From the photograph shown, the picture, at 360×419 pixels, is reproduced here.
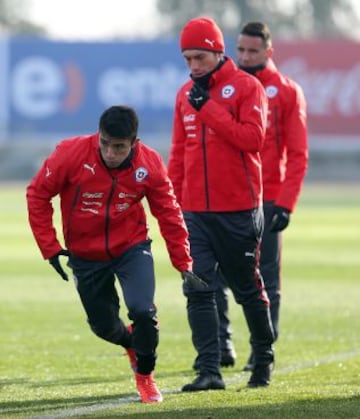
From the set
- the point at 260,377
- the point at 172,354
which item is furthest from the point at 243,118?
the point at 172,354

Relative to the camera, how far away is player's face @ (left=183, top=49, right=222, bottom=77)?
10.6m

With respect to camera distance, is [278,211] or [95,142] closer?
[95,142]

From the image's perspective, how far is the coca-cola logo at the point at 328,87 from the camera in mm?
55750

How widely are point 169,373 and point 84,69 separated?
45.2m

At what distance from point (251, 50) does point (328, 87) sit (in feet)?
147

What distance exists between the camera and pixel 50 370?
11.9 m

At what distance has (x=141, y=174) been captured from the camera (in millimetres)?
9695

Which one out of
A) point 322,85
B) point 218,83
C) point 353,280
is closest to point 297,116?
point 218,83

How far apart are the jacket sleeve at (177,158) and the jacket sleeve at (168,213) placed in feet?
4.05

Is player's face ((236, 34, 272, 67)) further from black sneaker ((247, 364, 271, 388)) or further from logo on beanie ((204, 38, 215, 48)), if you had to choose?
A: black sneaker ((247, 364, 271, 388))

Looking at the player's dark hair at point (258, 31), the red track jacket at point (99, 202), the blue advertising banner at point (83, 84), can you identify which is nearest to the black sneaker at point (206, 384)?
the red track jacket at point (99, 202)

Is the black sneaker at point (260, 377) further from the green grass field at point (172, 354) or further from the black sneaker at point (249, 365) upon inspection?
the black sneaker at point (249, 365)

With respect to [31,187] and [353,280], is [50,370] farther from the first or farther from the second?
[353,280]

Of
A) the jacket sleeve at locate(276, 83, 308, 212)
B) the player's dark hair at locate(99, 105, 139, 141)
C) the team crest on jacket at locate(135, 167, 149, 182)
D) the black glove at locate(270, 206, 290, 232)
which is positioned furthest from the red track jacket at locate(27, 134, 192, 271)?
the jacket sleeve at locate(276, 83, 308, 212)
